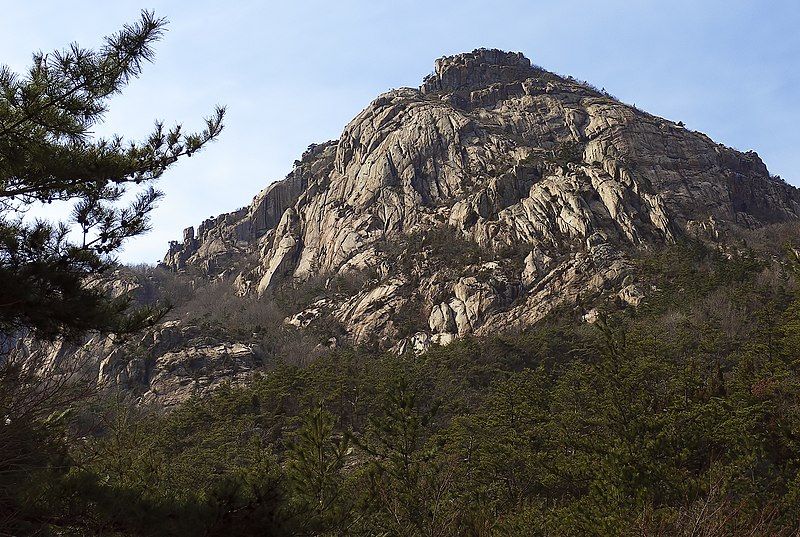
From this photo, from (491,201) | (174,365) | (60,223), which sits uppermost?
(491,201)

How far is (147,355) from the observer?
5697 centimetres

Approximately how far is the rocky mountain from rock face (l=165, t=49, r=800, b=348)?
0.22 meters

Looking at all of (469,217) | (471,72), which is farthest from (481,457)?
(471,72)

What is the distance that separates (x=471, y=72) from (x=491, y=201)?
49.0m

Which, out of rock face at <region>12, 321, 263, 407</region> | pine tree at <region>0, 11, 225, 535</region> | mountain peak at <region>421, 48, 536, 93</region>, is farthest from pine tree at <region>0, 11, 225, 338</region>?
mountain peak at <region>421, 48, 536, 93</region>

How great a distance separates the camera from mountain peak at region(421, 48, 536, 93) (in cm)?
10644

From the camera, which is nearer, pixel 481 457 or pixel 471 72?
pixel 481 457

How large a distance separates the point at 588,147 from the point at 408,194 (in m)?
24.7

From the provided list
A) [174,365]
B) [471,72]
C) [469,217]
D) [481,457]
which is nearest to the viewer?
[481,457]

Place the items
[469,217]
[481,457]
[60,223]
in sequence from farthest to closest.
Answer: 1. [469,217]
2. [481,457]
3. [60,223]

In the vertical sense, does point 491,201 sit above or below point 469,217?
above

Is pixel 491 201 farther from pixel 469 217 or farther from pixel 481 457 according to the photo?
pixel 481 457

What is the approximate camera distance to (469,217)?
68.8 metres

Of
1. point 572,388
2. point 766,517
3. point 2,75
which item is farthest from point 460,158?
point 2,75
